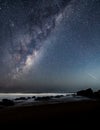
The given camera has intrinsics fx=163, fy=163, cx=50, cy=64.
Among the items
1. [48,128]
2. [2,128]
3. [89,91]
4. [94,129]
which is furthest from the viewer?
[89,91]

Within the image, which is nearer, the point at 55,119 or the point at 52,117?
the point at 55,119

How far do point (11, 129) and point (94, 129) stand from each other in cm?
390

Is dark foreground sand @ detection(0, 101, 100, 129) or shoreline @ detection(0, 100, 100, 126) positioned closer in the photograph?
dark foreground sand @ detection(0, 101, 100, 129)

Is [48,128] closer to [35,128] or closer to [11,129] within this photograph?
[35,128]

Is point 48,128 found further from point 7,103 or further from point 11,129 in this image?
point 7,103

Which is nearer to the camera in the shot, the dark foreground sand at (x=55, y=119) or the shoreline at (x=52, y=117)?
the dark foreground sand at (x=55, y=119)

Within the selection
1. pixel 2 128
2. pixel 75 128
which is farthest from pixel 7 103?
pixel 75 128

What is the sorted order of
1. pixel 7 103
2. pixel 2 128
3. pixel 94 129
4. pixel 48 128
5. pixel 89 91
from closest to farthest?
1. pixel 94 129
2. pixel 48 128
3. pixel 2 128
4. pixel 7 103
5. pixel 89 91

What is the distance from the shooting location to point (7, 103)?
24.6 m

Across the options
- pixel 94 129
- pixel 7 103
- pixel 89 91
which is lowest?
pixel 94 129

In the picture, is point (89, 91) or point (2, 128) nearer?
point (2, 128)

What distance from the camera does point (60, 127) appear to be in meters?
7.80

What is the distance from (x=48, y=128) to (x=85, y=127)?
174cm

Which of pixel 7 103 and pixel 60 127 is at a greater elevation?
pixel 7 103
